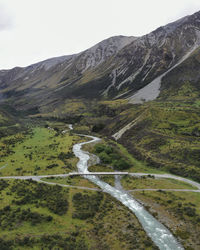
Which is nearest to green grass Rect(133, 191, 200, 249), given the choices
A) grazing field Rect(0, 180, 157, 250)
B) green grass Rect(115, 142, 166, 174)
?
grazing field Rect(0, 180, 157, 250)

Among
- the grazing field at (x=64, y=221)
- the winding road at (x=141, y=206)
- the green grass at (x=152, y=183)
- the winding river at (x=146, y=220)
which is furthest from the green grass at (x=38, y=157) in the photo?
the green grass at (x=152, y=183)

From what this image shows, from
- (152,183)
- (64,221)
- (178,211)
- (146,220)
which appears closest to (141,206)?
(146,220)

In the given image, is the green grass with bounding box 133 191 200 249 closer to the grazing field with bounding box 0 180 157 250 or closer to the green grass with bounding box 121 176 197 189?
the green grass with bounding box 121 176 197 189

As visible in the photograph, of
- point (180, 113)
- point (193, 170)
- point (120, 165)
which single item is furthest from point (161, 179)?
point (180, 113)

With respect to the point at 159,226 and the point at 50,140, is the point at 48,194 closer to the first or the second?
the point at 159,226

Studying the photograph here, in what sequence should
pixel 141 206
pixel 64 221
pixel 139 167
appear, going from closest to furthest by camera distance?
1. pixel 64 221
2. pixel 141 206
3. pixel 139 167

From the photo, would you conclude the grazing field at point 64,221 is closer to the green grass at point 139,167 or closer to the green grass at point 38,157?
the green grass at point 38,157

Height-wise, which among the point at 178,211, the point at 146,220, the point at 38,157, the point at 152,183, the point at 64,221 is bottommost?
the point at 146,220

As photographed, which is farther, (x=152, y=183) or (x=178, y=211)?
(x=152, y=183)

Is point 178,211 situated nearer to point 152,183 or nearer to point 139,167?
point 152,183

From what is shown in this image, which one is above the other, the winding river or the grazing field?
the grazing field

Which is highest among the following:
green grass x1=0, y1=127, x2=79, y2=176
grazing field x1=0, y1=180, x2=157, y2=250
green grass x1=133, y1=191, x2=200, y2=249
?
green grass x1=0, y1=127, x2=79, y2=176
